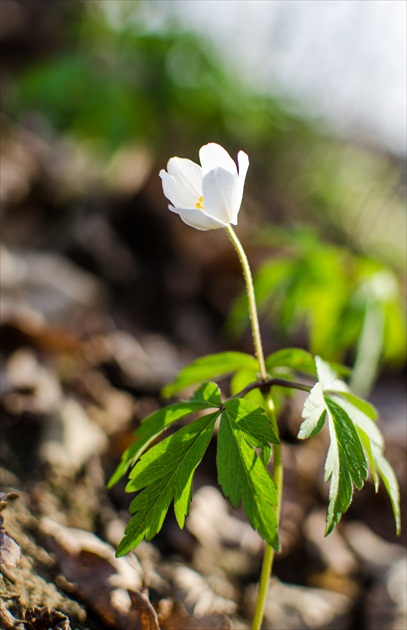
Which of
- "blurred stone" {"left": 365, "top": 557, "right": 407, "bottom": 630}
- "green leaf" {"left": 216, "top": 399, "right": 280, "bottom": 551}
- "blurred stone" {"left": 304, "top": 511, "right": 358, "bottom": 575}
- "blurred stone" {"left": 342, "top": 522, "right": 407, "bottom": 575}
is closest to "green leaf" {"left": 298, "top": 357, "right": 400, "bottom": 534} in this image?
"green leaf" {"left": 216, "top": 399, "right": 280, "bottom": 551}

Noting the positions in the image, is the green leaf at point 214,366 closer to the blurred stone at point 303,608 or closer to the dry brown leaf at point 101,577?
the dry brown leaf at point 101,577

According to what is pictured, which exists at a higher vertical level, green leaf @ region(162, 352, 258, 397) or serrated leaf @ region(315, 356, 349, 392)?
serrated leaf @ region(315, 356, 349, 392)

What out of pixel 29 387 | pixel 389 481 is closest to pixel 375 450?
pixel 389 481

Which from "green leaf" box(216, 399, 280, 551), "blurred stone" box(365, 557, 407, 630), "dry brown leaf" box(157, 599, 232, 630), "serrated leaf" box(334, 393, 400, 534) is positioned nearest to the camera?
"green leaf" box(216, 399, 280, 551)

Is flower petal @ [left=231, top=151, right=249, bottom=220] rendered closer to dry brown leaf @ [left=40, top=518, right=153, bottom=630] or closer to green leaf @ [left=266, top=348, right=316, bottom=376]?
green leaf @ [left=266, top=348, right=316, bottom=376]

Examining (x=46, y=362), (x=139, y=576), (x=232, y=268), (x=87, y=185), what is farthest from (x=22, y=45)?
(x=139, y=576)

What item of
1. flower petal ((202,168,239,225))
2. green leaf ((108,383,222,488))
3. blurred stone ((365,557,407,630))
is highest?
flower petal ((202,168,239,225))

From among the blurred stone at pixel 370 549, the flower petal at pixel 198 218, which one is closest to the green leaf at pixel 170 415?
the flower petal at pixel 198 218

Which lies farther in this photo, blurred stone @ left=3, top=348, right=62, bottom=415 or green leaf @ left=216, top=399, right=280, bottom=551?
blurred stone @ left=3, top=348, right=62, bottom=415

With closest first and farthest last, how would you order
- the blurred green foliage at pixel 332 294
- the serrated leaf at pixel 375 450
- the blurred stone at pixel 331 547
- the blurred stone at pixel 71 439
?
the serrated leaf at pixel 375 450 < the blurred stone at pixel 71 439 < the blurred stone at pixel 331 547 < the blurred green foliage at pixel 332 294
